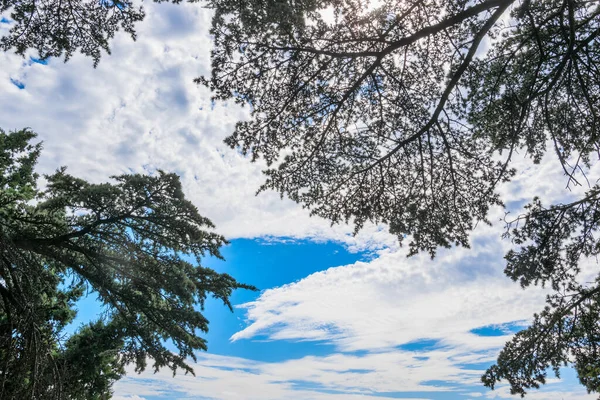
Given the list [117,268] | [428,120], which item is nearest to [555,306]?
[428,120]

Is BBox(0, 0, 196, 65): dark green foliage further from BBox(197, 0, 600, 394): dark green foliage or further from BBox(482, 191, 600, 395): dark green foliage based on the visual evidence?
BBox(482, 191, 600, 395): dark green foliage

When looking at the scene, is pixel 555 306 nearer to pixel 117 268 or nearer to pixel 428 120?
pixel 428 120

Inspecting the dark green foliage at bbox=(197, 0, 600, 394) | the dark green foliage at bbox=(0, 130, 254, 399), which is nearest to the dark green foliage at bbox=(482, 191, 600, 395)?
the dark green foliage at bbox=(197, 0, 600, 394)

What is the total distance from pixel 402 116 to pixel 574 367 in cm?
761

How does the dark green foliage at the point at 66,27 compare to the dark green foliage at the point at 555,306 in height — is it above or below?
above

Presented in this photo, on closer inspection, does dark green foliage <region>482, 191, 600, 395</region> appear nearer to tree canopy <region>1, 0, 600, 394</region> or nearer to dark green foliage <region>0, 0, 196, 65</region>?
tree canopy <region>1, 0, 600, 394</region>

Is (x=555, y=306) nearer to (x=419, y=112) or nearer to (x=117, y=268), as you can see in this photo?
(x=419, y=112)

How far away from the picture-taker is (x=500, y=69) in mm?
7723

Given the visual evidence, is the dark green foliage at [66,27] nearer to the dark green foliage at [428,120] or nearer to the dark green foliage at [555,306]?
the dark green foliage at [428,120]

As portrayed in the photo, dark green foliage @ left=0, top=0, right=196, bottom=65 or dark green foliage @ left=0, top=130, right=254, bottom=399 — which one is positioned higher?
dark green foliage @ left=0, top=0, right=196, bottom=65

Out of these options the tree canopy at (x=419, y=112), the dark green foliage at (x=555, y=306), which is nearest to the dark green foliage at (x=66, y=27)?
the tree canopy at (x=419, y=112)

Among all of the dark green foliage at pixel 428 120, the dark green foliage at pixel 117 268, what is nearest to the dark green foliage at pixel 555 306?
the dark green foliage at pixel 428 120

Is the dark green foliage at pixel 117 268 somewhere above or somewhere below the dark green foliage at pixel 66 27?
below

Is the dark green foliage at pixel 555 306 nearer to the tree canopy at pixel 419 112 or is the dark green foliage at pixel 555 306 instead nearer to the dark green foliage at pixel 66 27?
the tree canopy at pixel 419 112
